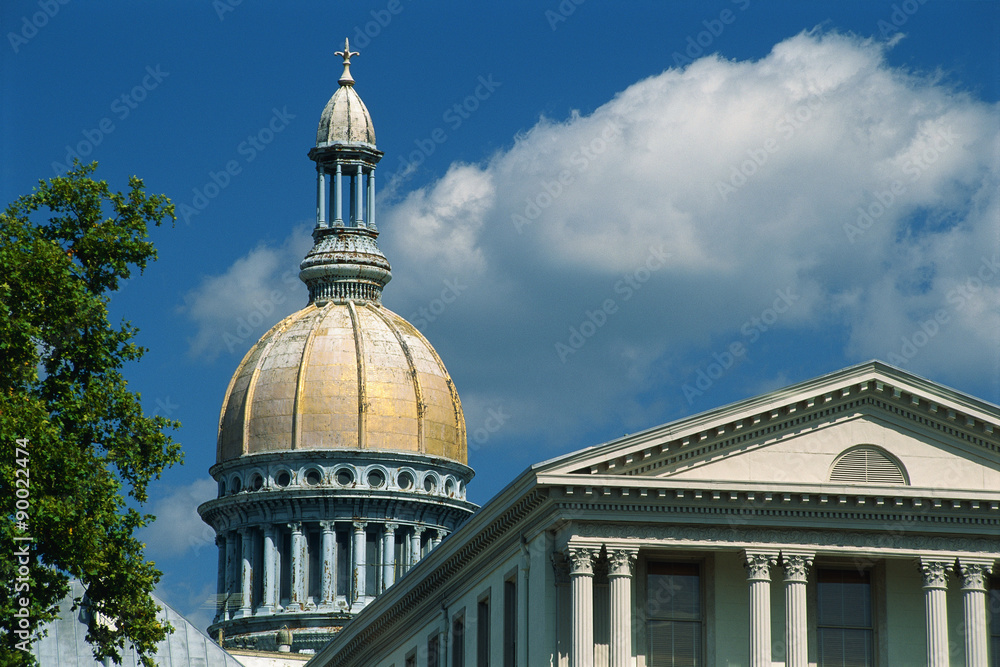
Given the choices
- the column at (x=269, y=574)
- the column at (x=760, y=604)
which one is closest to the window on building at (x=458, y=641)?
the column at (x=760, y=604)

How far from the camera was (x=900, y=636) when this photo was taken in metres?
54.2

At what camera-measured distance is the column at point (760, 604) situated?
52.8m

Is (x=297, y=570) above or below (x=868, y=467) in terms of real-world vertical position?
above

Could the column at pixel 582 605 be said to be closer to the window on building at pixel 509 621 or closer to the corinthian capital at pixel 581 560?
the corinthian capital at pixel 581 560

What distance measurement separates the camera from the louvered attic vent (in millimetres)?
54406

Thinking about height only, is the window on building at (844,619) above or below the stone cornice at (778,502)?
below

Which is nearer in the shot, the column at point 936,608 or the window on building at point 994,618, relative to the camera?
the column at point 936,608

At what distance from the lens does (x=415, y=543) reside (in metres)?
100

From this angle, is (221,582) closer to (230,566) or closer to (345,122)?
(230,566)

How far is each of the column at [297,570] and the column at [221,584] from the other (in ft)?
11.3

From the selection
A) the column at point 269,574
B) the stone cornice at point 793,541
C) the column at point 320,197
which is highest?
the column at point 320,197

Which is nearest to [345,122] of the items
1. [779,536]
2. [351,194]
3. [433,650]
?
[351,194]

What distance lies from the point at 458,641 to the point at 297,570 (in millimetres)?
39360

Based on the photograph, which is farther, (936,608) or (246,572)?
(246,572)
